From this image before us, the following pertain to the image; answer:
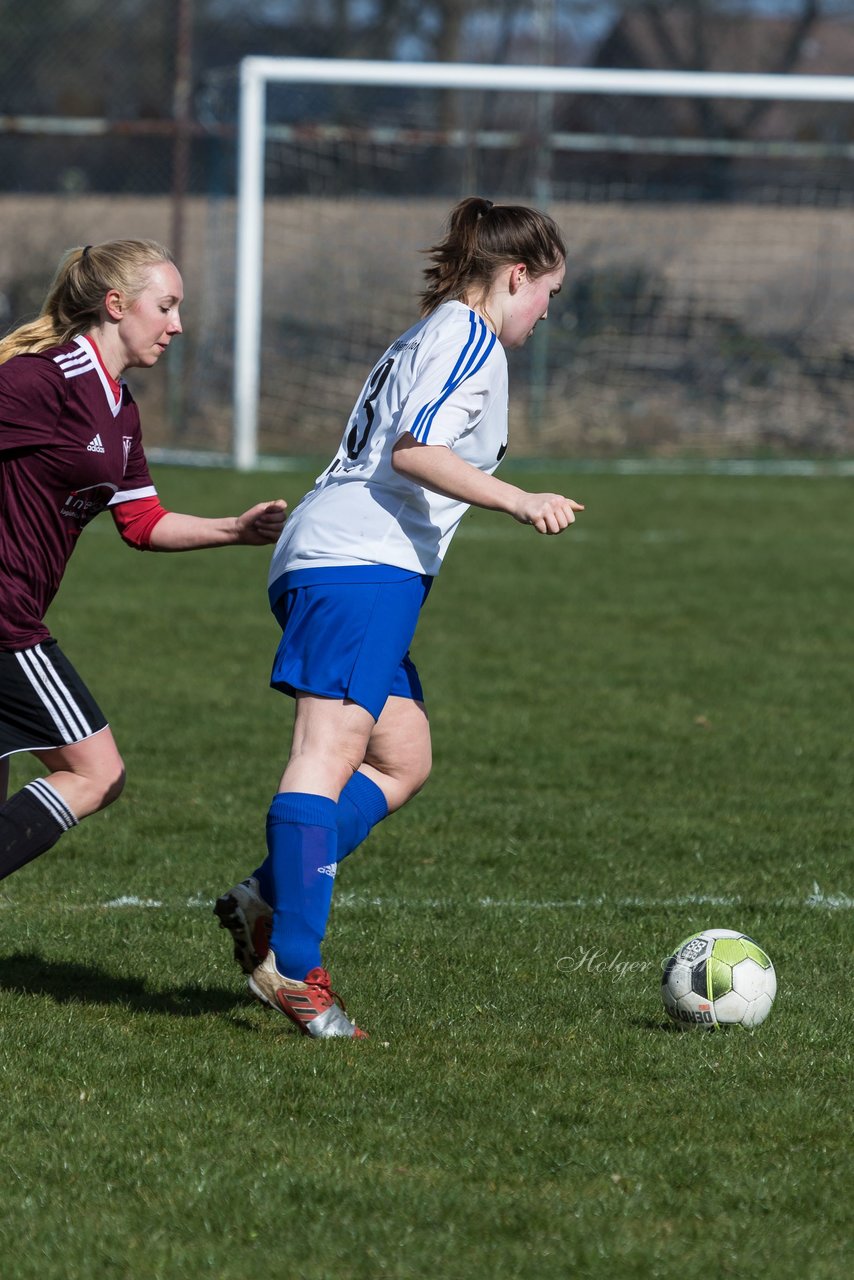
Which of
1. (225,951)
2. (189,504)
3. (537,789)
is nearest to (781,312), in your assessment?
(189,504)

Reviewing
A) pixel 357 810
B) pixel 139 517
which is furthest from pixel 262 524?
pixel 357 810

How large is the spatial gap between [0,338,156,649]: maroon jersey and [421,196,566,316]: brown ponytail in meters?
0.83

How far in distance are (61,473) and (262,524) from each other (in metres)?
0.52

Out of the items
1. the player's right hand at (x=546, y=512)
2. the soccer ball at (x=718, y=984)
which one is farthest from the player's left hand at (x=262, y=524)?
the soccer ball at (x=718, y=984)

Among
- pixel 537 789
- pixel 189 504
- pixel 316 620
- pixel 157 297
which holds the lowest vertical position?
pixel 189 504

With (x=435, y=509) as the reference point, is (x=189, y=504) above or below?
below

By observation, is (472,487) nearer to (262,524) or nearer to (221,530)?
(262,524)

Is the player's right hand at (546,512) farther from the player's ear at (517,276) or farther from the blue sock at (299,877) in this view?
the blue sock at (299,877)

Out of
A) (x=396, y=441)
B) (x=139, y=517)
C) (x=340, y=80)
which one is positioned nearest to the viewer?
(x=396, y=441)

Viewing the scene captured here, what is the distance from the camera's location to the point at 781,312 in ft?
65.3

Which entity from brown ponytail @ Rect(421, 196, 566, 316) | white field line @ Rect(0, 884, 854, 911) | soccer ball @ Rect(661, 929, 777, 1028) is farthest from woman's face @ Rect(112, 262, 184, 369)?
soccer ball @ Rect(661, 929, 777, 1028)

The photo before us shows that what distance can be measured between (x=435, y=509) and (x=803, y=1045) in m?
1.45

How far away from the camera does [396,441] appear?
3828mm

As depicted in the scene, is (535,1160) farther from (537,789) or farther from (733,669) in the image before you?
(733,669)
